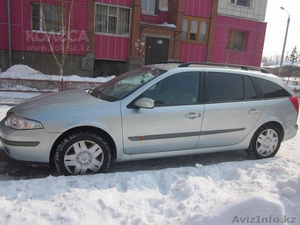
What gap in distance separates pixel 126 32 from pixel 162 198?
14.1 m

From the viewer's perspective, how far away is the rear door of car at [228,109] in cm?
A: 414

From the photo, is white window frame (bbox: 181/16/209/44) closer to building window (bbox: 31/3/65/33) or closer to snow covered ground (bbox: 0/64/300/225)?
building window (bbox: 31/3/65/33)

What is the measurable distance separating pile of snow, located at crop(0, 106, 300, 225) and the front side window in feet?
3.22

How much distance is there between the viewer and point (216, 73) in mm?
4309

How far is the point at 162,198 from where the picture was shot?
292 centimetres

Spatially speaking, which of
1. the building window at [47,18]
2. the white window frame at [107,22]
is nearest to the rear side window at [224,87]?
the building window at [47,18]

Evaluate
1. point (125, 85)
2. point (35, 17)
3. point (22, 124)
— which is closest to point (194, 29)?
point (35, 17)

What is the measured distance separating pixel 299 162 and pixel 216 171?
1.57 metres

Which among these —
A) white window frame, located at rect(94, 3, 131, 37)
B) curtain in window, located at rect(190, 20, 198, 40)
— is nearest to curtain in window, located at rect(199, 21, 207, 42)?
curtain in window, located at rect(190, 20, 198, 40)

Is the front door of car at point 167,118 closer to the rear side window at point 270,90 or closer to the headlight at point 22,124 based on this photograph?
the headlight at point 22,124

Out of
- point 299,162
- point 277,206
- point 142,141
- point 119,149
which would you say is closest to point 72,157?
point 119,149

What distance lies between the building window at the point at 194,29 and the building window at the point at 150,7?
6.53 feet

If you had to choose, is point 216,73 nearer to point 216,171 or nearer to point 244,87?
point 244,87

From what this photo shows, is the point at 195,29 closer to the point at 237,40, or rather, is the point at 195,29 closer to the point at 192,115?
the point at 237,40
